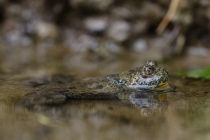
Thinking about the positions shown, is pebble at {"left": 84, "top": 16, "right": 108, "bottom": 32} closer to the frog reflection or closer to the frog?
the frog

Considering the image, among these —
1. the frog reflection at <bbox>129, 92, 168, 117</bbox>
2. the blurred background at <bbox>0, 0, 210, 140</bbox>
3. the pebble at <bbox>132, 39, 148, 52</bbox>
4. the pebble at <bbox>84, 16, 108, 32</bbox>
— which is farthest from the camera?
the pebble at <bbox>84, 16, 108, 32</bbox>

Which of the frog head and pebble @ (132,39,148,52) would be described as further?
pebble @ (132,39,148,52)

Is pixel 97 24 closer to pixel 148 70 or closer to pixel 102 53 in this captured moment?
pixel 102 53

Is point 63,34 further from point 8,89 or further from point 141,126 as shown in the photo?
point 141,126

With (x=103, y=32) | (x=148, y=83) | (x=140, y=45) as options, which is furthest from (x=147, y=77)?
(x=103, y=32)

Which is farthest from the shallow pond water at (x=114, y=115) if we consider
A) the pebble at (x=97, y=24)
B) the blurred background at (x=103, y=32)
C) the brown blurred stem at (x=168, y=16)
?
the pebble at (x=97, y=24)

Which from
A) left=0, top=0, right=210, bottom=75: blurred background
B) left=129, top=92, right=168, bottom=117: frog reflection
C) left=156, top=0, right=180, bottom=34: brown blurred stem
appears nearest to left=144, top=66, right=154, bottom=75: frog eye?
left=129, top=92, right=168, bottom=117: frog reflection

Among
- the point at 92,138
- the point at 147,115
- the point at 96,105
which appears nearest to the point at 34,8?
the point at 96,105

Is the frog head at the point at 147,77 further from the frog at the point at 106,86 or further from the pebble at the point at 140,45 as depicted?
the pebble at the point at 140,45
